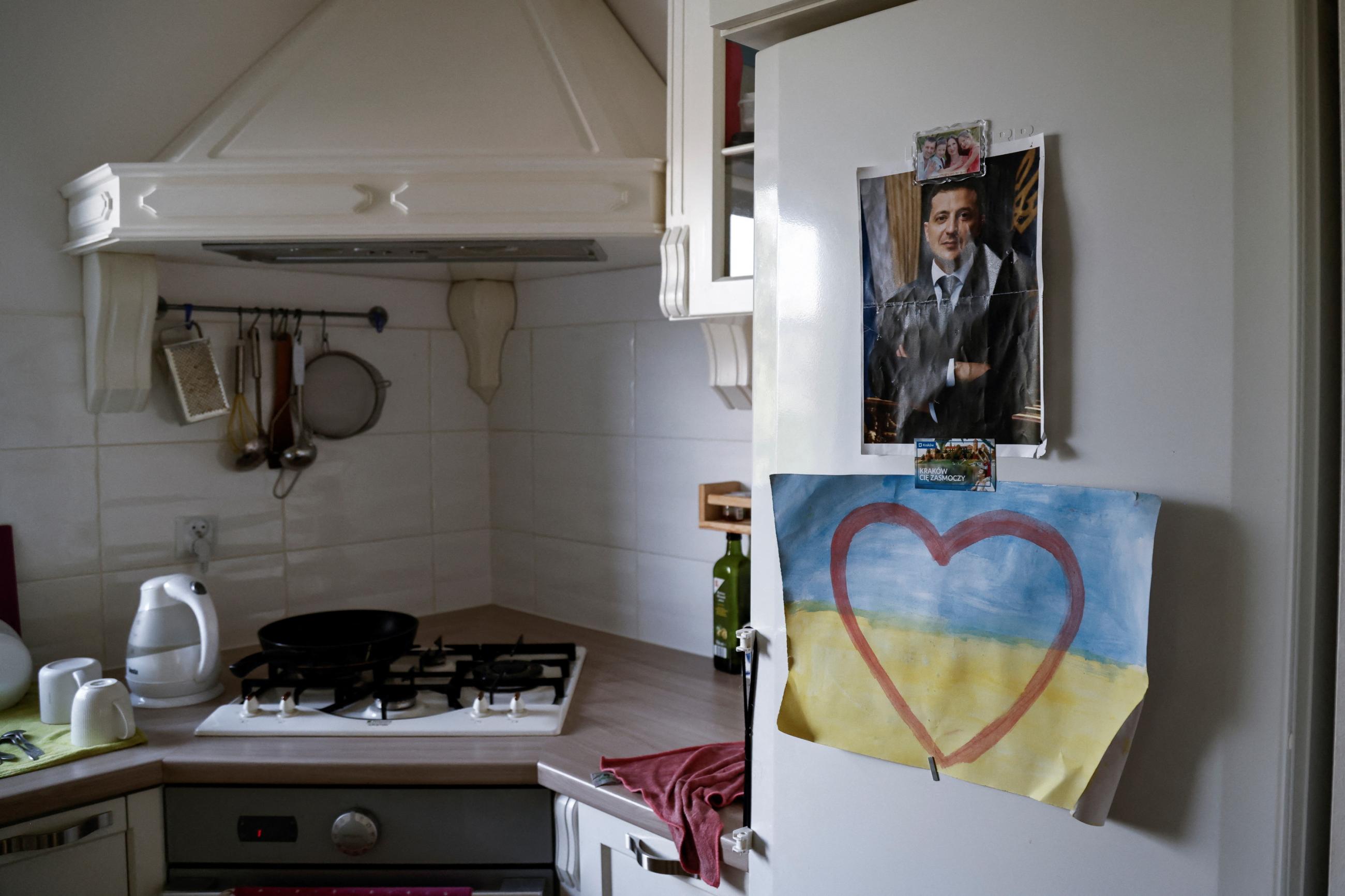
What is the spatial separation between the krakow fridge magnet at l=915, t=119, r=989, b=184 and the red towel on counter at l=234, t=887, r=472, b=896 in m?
1.21

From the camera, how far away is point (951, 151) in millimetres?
806

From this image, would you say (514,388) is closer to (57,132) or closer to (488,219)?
(488,219)

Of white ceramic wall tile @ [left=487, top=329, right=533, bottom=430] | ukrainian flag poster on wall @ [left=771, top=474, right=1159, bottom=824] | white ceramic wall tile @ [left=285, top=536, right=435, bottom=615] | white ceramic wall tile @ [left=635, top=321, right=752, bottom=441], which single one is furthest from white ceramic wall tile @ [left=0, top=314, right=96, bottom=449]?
ukrainian flag poster on wall @ [left=771, top=474, right=1159, bottom=824]

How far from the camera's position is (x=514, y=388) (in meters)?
2.35

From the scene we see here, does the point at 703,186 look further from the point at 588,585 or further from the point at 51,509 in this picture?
the point at 51,509

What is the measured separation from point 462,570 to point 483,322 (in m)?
0.62

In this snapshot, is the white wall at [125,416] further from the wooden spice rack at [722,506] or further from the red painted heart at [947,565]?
the red painted heart at [947,565]

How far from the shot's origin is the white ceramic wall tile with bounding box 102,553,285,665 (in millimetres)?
1901

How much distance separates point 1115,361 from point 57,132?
1.87 meters

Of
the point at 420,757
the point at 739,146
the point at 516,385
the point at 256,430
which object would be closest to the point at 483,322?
the point at 516,385

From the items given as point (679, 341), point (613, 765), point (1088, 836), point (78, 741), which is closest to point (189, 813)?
point (78, 741)

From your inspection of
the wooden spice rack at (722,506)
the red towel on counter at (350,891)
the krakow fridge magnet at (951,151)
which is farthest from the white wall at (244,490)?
the krakow fridge magnet at (951,151)

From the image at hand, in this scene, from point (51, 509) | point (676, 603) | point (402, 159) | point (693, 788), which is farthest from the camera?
point (676, 603)

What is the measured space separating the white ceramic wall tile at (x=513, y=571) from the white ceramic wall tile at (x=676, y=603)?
0.38 metres
